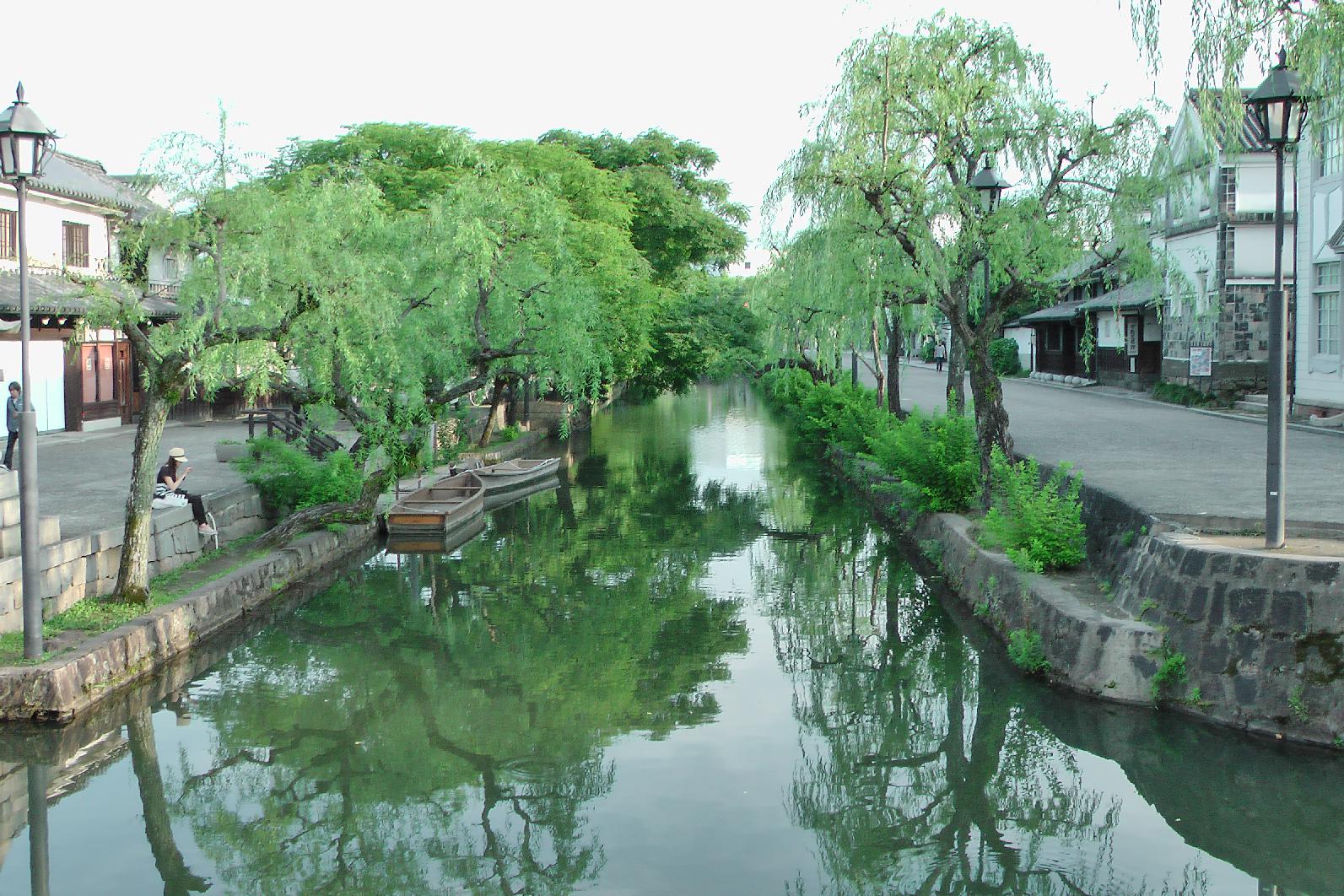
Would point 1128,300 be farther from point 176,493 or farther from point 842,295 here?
point 176,493

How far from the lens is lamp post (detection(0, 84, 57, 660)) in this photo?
1041 centimetres

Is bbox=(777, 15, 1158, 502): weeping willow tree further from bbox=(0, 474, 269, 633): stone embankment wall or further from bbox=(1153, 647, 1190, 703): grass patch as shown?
bbox=(0, 474, 269, 633): stone embankment wall

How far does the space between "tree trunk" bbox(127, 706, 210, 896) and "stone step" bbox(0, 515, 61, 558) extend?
6.86 ft

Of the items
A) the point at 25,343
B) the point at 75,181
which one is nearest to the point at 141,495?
the point at 25,343

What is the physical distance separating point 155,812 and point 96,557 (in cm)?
468

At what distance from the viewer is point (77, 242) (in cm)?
3084

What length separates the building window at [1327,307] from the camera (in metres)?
23.4

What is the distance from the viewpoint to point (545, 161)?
32.3 metres

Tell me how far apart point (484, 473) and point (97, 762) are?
16254 mm

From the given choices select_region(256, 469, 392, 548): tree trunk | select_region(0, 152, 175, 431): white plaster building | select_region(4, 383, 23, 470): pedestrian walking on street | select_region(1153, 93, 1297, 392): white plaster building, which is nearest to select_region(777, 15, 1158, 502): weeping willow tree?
select_region(256, 469, 392, 548): tree trunk

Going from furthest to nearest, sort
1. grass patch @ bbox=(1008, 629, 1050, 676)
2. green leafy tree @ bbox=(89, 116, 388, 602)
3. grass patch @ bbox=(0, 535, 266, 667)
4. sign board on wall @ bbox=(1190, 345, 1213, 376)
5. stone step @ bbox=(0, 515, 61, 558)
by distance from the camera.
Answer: sign board on wall @ bbox=(1190, 345, 1213, 376), green leafy tree @ bbox=(89, 116, 388, 602), stone step @ bbox=(0, 515, 61, 558), grass patch @ bbox=(1008, 629, 1050, 676), grass patch @ bbox=(0, 535, 266, 667)

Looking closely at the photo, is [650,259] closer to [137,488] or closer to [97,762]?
[137,488]

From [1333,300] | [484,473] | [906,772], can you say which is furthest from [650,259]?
[906,772]

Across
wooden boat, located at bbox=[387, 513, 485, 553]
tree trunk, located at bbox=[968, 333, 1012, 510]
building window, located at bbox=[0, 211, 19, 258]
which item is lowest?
wooden boat, located at bbox=[387, 513, 485, 553]
